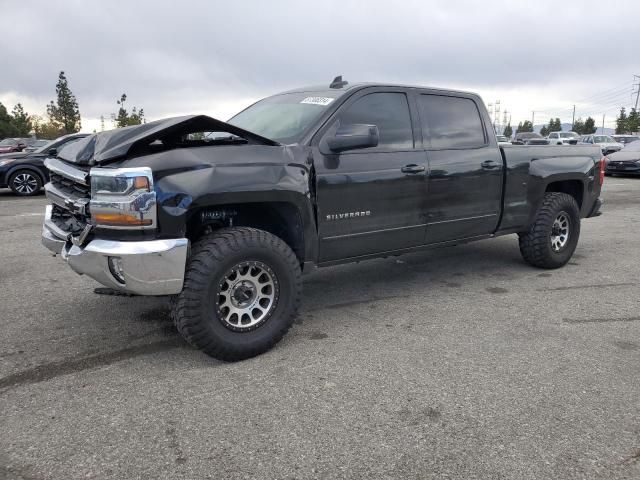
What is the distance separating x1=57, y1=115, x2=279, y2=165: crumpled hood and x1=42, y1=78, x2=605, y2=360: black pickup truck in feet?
0.04

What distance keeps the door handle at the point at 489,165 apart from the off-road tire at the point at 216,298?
222 centimetres

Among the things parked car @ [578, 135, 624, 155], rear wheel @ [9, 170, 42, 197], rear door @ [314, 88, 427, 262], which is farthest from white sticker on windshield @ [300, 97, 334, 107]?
parked car @ [578, 135, 624, 155]

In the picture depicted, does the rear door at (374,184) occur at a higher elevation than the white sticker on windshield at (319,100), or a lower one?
lower

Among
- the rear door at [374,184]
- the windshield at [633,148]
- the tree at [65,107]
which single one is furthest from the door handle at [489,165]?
the tree at [65,107]

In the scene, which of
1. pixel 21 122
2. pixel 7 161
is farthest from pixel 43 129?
pixel 7 161

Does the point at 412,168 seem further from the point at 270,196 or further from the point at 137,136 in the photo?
the point at 137,136

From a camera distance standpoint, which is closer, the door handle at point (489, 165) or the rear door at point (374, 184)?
the rear door at point (374, 184)

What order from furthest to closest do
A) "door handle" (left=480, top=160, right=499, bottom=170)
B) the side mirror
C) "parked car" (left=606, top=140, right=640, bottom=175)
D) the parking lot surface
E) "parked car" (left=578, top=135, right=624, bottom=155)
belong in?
"parked car" (left=578, top=135, right=624, bottom=155) → "parked car" (left=606, top=140, right=640, bottom=175) → "door handle" (left=480, top=160, right=499, bottom=170) → the side mirror → the parking lot surface

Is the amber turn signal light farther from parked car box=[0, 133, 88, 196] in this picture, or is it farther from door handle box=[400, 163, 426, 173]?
parked car box=[0, 133, 88, 196]

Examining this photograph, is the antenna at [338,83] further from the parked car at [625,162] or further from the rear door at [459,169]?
the parked car at [625,162]

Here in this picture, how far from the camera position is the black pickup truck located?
121 inches

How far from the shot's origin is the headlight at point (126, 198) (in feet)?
9.78

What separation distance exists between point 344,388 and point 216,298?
3.10 ft

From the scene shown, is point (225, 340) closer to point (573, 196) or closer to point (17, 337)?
point (17, 337)
